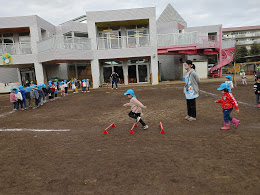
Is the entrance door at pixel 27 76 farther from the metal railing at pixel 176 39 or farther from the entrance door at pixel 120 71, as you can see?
the metal railing at pixel 176 39

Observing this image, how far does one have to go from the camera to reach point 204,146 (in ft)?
13.4

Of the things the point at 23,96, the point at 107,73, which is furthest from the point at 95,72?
the point at 23,96

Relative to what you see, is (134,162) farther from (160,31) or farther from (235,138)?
(160,31)

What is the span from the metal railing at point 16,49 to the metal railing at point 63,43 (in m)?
1.73

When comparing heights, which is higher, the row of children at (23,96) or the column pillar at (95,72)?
the column pillar at (95,72)

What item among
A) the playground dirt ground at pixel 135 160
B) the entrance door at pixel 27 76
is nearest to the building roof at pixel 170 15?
the entrance door at pixel 27 76

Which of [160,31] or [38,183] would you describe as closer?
[38,183]

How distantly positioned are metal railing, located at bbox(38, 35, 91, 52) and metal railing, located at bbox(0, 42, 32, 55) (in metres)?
1.73

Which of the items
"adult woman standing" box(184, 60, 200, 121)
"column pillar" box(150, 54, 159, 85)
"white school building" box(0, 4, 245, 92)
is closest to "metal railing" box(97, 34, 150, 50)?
"white school building" box(0, 4, 245, 92)

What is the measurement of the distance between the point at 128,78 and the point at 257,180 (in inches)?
839

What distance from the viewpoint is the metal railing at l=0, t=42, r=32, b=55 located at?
20.0 m

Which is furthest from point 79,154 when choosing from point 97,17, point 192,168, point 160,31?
point 160,31

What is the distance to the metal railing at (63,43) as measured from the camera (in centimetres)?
1807

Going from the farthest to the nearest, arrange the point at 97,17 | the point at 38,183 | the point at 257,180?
the point at 97,17 < the point at 38,183 < the point at 257,180
